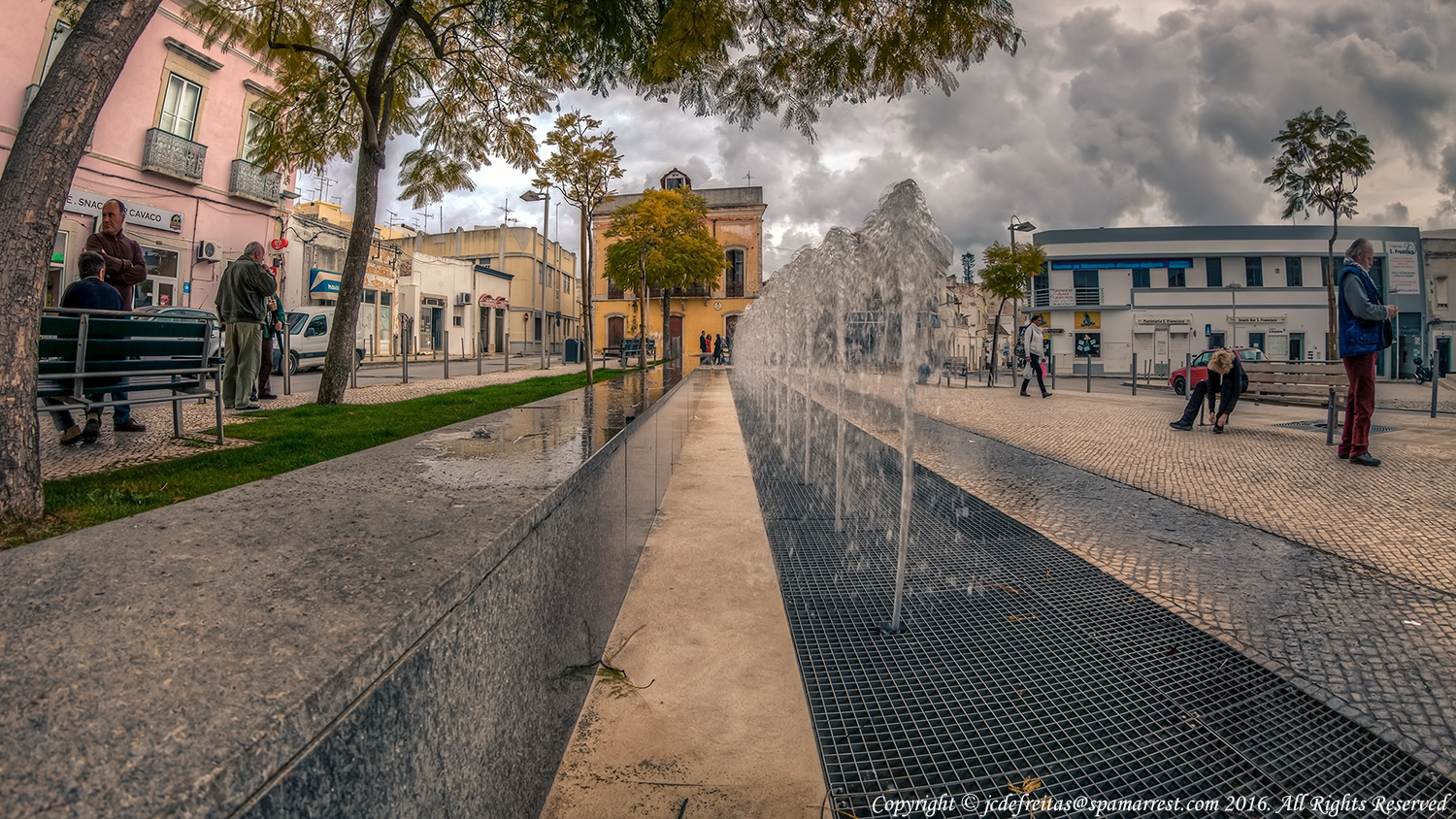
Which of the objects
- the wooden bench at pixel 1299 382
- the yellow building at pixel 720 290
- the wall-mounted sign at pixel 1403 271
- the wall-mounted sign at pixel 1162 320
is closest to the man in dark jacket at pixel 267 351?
the wooden bench at pixel 1299 382

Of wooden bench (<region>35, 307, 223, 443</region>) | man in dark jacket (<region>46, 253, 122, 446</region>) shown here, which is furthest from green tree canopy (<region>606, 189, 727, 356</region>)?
wooden bench (<region>35, 307, 223, 443</region>)

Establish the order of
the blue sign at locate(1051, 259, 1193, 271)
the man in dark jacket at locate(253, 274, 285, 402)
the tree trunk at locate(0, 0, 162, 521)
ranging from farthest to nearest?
the blue sign at locate(1051, 259, 1193, 271)
the man in dark jacket at locate(253, 274, 285, 402)
the tree trunk at locate(0, 0, 162, 521)

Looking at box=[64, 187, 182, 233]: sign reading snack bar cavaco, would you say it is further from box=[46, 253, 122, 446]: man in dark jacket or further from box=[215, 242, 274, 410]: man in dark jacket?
box=[46, 253, 122, 446]: man in dark jacket

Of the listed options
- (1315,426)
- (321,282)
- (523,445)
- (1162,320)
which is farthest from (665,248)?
(1162,320)

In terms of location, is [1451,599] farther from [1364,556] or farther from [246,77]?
[246,77]

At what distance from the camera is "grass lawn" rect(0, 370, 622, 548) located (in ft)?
6.36

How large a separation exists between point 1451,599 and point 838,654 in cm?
234

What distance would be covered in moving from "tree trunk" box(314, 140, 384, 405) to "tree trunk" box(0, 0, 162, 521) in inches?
172

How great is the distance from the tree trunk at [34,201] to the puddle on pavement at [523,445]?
1.04 meters

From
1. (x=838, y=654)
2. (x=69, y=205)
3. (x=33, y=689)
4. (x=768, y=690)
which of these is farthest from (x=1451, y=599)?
(x=69, y=205)

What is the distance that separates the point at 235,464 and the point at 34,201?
1343 mm

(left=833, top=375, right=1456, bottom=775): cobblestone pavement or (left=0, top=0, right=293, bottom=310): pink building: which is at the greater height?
(left=0, top=0, right=293, bottom=310): pink building

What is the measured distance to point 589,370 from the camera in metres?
10.0

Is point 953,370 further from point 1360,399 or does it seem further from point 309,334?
point 309,334
